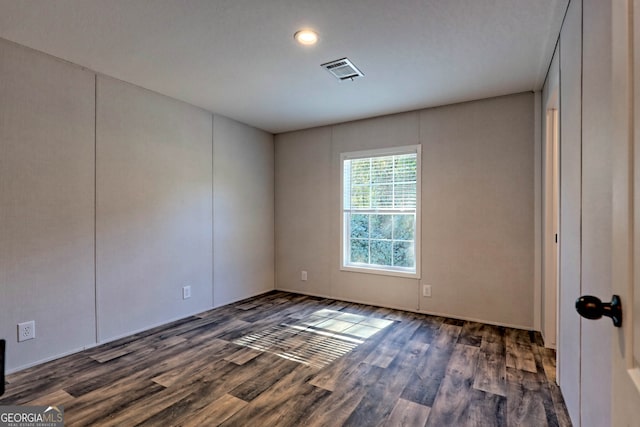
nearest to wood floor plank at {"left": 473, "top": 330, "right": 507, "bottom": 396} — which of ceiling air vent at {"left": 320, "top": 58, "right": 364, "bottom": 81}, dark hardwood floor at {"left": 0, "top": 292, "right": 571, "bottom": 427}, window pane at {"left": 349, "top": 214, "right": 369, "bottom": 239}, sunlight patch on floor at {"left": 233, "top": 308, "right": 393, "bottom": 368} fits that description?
dark hardwood floor at {"left": 0, "top": 292, "right": 571, "bottom": 427}

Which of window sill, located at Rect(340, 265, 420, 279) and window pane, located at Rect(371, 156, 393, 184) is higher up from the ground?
window pane, located at Rect(371, 156, 393, 184)

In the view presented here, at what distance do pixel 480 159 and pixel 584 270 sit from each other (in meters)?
2.16

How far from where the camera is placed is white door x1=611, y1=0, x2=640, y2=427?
617mm

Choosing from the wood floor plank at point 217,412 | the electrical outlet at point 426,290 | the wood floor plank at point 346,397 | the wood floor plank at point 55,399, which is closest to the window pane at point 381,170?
the electrical outlet at point 426,290

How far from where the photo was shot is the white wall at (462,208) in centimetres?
329

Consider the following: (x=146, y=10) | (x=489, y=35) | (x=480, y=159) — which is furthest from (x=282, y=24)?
(x=480, y=159)

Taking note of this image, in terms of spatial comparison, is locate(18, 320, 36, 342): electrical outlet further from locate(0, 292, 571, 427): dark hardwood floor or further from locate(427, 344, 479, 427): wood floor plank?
locate(427, 344, 479, 427): wood floor plank

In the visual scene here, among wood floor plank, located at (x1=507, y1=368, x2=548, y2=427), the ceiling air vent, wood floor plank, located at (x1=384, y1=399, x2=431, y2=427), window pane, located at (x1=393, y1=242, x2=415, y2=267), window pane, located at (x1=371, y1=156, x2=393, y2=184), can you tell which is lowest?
wood floor plank, located at (x1=384, y1=399, x2=431, y2=427)

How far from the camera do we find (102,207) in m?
2.87

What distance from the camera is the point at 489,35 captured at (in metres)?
2.24

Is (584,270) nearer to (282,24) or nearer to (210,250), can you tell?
(282,24)

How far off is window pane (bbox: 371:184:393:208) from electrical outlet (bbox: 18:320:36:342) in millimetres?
3472

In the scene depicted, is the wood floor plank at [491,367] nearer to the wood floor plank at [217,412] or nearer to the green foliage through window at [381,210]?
the green foliage through window at [381,210]

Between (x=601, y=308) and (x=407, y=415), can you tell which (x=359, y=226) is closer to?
(x=407, y=415)
